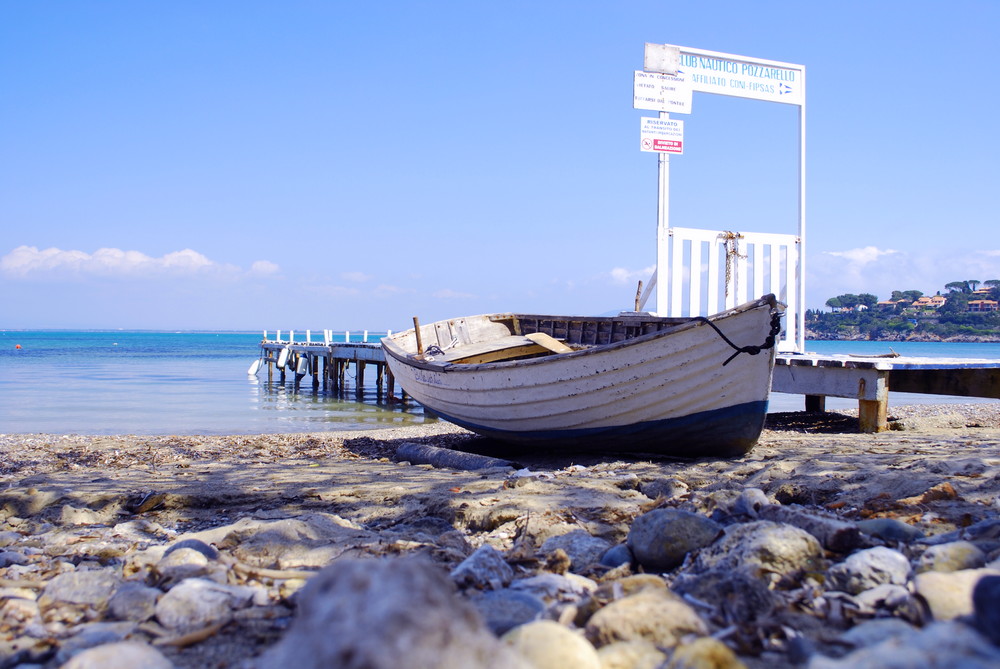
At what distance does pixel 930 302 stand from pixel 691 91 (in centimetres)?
9866

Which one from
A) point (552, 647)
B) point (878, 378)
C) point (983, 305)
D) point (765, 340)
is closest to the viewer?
point (552, 647)

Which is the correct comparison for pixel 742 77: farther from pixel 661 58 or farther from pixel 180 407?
pixel 180 407

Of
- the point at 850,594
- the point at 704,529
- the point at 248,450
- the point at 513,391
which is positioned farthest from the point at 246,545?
the point at 248,450

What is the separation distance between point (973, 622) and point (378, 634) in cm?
149

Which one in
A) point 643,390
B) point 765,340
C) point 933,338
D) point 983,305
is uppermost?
point 983,305

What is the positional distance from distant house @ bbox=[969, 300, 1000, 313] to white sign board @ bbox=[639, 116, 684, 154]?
303ft

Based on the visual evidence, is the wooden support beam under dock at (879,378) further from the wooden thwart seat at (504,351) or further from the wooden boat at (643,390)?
the wooden thwart seat at (504,351)

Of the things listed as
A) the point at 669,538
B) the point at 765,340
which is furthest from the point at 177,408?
the point at 669,538

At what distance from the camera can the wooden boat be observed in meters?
6.28

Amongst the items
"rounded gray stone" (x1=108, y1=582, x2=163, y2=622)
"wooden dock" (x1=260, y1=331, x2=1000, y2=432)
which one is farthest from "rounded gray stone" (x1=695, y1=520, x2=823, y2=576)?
"wooden dock" (x1=260, y1=331, x2=1000, y2=432)

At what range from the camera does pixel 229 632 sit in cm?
231

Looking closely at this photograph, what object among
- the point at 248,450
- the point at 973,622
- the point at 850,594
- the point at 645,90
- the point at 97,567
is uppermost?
the point at 645,90

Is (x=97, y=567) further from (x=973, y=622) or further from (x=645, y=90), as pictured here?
(x=645, y=90)

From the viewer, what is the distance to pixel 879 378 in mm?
8148
